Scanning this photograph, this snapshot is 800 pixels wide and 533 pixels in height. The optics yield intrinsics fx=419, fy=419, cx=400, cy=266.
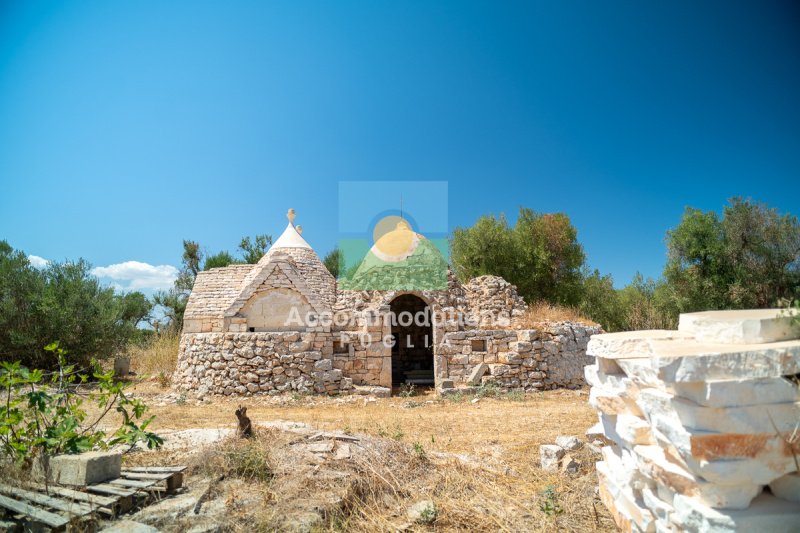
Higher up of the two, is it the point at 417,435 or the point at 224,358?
the point at 224,358

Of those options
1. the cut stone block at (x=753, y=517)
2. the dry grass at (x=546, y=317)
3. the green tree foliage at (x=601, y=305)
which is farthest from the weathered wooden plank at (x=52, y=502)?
the green tree foliage at (x=601, y=305)

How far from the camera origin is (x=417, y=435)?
20.4 feet

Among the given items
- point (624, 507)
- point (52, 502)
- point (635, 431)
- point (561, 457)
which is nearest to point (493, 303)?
point (561, 457)

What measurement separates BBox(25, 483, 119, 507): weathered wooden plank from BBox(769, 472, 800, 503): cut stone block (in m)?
3.96

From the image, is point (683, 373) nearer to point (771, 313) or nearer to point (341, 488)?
point (771, 313)

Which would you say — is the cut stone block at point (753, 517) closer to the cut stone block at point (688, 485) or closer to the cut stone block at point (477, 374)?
the cut stone block at point (688, 485)

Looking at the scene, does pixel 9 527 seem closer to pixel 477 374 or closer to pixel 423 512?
pixel 423 512

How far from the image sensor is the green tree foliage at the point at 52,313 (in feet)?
39.6

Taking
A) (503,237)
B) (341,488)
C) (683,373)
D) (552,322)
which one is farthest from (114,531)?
(503,237)

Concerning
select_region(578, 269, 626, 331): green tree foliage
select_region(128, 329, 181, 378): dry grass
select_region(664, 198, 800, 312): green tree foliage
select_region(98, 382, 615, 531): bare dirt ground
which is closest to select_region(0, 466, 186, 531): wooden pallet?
select_region(98, 382, 615, 531): bare dirt ground

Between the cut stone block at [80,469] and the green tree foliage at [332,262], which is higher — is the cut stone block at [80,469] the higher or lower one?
the lower one

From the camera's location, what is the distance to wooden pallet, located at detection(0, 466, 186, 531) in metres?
2.76

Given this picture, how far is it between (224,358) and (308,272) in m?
4.31

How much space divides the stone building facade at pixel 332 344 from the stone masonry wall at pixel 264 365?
2cm
